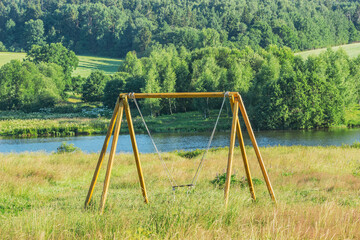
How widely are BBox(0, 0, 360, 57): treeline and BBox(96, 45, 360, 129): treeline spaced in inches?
1659

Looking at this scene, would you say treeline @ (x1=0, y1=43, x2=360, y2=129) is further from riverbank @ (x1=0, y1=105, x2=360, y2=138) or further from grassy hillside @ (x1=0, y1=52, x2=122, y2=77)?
grassy hillside @ (x1=0, y1=52, x2=122, y2=77)

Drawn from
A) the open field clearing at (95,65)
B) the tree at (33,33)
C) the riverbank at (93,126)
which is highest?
the tree at (33,33)

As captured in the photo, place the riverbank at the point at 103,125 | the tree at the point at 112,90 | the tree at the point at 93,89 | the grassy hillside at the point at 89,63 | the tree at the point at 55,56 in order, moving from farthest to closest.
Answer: the grassy hillside at the point at 89,63, the tree at the point at 55,56, the tree at the point at 93,89, the tree at the point at 112,90, the riverbank at the point at 103,125

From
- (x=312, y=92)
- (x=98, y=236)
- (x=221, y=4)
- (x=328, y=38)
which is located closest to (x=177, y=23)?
(x=221, y=4)

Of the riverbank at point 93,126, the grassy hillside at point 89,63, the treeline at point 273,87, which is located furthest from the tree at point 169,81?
the grassy hillside at point 89,63

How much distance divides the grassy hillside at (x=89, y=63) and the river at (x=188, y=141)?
69389 millimetres

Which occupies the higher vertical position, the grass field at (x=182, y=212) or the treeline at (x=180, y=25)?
the treeline at (x=180, y=25)

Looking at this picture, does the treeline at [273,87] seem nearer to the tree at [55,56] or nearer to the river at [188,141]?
the river at [188,141]

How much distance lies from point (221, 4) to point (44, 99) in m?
115

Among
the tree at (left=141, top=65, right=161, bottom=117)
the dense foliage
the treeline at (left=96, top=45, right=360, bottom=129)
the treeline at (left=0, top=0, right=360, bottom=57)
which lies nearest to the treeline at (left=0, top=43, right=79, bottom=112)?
the dense foliage

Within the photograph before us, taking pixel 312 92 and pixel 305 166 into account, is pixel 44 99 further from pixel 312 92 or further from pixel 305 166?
pixel 305 166

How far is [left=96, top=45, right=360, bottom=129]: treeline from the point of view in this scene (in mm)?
50531

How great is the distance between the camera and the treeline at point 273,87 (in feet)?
166

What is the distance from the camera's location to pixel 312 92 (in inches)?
2035
